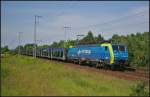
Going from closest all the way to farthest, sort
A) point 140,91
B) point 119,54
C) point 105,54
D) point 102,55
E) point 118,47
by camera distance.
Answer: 1. point 140,91
2. point 119,54
3. point 118,47
4. point 105,54
5. point 102,55

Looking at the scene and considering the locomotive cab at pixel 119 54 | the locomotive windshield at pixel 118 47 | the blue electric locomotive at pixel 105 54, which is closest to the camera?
the locomotive cab at pixel 119 54

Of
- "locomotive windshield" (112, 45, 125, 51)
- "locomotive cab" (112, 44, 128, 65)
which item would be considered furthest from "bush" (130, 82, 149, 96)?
A: "locomotive windshield" (112, 45, 125, 51)

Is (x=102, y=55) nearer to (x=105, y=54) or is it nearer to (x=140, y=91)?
(x=105, y=54)

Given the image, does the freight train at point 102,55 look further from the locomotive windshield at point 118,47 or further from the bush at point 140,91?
the bush at point 140,91

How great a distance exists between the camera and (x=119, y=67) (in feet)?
114

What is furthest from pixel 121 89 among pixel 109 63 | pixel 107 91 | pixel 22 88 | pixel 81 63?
pixel 81 63

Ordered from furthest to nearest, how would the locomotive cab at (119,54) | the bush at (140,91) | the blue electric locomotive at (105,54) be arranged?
the blue electric locomotive at (105,54) → the locomotive cab at (119,54) → the bush at (140,91)

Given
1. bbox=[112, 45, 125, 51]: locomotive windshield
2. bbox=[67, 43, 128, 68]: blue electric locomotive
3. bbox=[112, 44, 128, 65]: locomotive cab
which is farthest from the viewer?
bbox=[112, 45, 125, 51]: locomotive windshield

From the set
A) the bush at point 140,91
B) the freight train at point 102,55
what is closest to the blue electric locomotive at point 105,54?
the freight train at point 102,55

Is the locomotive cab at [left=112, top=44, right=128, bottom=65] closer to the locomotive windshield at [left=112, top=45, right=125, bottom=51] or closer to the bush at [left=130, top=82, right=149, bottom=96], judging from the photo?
the locomotive windshield at [left=112, top=45, right=125, bottom=51]

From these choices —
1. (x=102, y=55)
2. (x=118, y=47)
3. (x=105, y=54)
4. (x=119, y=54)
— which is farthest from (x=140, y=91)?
(x=102, y=55)

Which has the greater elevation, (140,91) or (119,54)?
(119,54)

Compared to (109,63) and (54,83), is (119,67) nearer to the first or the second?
(109,63)

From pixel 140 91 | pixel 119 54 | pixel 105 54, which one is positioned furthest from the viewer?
pixel 105 54
